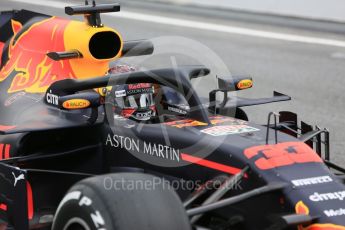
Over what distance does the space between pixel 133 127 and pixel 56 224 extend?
4.02 feet

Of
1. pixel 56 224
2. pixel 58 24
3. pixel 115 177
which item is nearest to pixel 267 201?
pixel 115 177

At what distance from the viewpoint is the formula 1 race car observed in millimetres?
5047

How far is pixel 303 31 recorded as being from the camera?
15.8 meters

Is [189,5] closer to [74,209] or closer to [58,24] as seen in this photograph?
[58,24]

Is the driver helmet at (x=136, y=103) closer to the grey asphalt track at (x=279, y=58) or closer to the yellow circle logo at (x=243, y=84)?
the yellow circle logo at (x=243, y=84)

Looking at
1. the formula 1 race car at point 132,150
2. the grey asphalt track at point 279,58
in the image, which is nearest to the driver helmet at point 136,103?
the formula 1 race car at point 132,150

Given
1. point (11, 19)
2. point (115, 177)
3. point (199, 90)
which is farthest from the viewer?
point (199, 90)

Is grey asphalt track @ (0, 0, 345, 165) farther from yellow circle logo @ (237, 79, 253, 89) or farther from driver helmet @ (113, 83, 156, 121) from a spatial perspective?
driver helmet @ (113, 83, 156, 121)

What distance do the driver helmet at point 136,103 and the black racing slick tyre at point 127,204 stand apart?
5.34 ft

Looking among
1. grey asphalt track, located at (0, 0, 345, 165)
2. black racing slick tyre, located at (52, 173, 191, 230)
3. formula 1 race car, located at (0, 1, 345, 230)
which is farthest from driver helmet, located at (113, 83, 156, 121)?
grey asphalt track, located at (0, 0, 345, 165)

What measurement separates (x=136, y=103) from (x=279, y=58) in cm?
815

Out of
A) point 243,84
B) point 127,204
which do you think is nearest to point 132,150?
point 243,84

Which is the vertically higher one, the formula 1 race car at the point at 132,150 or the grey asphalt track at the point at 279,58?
the formula 1 race car at the point at 132,150

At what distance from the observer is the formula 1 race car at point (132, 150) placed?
5.05m
